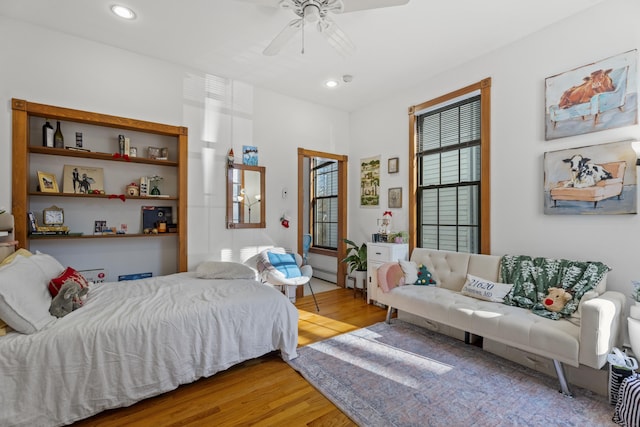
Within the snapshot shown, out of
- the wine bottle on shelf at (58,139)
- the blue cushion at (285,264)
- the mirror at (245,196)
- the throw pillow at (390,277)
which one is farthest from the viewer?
the mirror at (245,196)

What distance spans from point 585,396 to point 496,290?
35.3 inches

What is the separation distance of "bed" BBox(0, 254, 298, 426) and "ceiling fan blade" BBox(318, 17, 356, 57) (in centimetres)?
214

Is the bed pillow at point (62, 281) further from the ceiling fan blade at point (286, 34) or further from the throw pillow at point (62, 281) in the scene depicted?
the ceiling fan blade at point (286, 34)

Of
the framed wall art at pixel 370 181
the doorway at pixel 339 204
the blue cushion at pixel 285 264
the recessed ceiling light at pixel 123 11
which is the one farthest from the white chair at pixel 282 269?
the recessed ceiling light at pixel 123 11

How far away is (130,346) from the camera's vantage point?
6.12 feet

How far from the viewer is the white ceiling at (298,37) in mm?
2441

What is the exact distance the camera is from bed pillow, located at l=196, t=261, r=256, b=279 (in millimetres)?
3020

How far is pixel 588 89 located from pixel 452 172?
1.42m

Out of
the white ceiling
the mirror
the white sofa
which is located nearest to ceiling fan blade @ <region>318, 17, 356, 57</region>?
the white ceiling

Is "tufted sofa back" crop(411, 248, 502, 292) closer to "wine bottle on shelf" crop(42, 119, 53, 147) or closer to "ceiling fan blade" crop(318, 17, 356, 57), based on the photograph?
"ceiling fan blade" crop(318, 17, 356, 57)

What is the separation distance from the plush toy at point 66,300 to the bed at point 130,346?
57 mm

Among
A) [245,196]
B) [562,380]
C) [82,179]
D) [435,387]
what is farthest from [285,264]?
[562,380]

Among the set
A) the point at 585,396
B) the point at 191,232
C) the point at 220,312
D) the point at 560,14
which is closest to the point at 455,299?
the point at 585,396

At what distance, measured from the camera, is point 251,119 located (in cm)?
396
